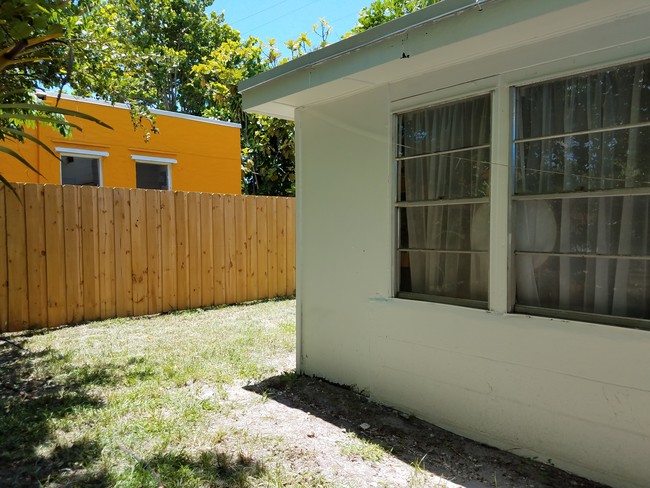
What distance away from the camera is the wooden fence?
20.6 feet

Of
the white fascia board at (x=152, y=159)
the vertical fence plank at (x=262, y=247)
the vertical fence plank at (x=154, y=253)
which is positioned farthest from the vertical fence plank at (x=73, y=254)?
the white fascia board at (x=152, y=159)

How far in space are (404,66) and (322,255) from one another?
1.88 m

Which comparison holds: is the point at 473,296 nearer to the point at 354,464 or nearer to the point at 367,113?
the point at 354,464

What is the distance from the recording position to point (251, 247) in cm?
873

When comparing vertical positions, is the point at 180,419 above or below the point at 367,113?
below

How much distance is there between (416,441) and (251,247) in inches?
234

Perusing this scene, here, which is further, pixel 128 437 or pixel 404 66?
pixel 404 66

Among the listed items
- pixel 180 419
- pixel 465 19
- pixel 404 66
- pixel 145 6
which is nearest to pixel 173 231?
pixel 180 419

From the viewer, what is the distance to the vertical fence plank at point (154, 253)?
745cm

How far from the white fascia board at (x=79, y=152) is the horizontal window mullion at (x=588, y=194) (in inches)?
345

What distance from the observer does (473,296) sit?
340 centimetres

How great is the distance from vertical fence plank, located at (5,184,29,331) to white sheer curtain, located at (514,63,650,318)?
618cm

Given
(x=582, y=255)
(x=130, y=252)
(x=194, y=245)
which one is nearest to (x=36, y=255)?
(x=130, y=252)

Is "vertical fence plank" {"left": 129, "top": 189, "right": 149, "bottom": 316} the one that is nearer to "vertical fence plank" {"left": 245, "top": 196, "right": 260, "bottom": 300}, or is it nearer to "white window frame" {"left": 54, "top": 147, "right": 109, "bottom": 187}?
"vertical fence plank" {"left": 245, "top": 196, "right": 260, "bottom": 300}
